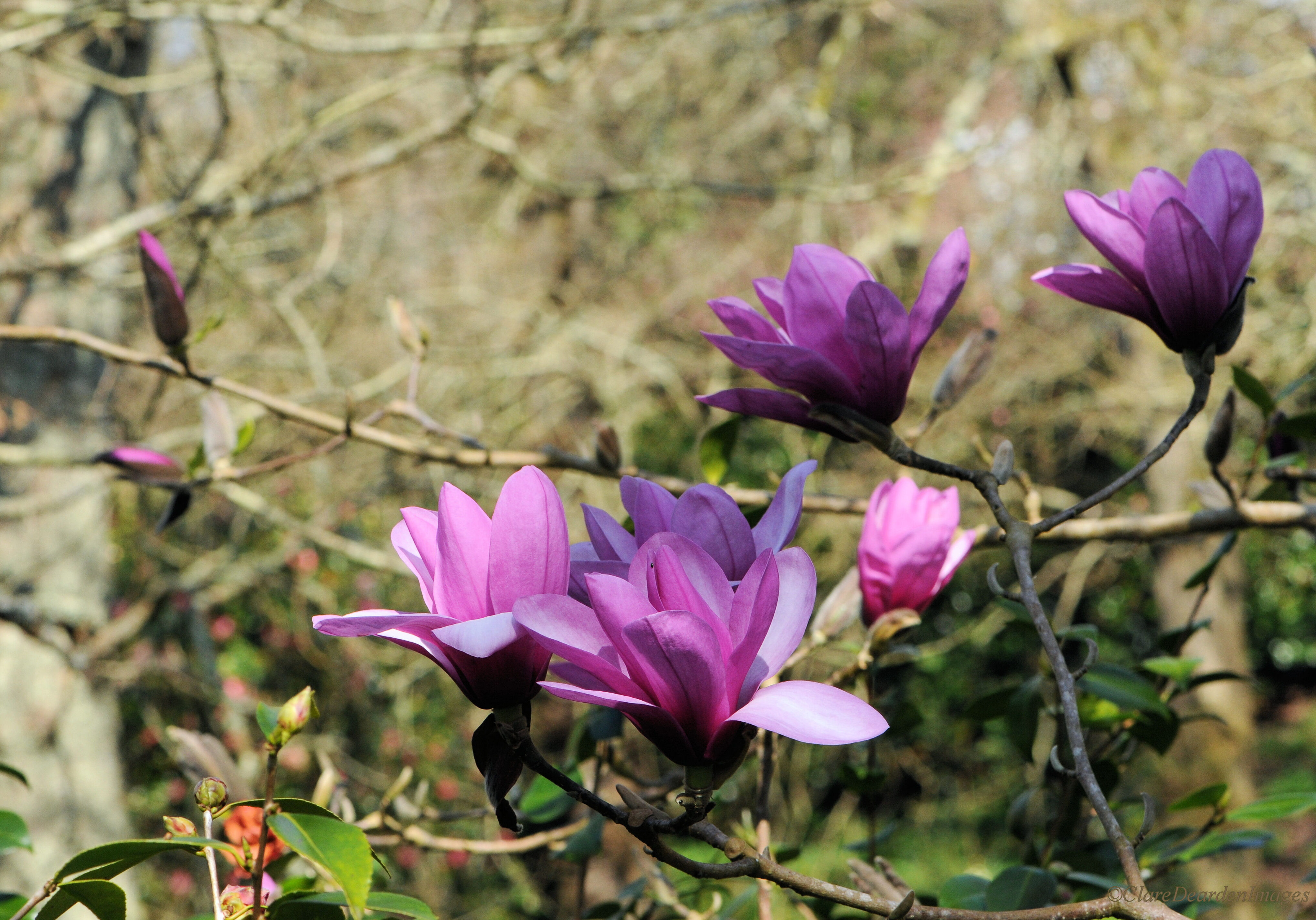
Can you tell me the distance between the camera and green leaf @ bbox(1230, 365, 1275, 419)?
30.0 inches

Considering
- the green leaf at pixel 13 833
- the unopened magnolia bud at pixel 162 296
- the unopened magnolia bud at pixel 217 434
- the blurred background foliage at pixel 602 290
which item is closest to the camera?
the green leaf at pixel 13 833

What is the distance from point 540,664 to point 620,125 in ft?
14.8

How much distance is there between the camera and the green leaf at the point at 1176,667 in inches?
28.3

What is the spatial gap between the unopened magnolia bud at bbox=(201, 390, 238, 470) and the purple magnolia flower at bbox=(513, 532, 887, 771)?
606 millimetres

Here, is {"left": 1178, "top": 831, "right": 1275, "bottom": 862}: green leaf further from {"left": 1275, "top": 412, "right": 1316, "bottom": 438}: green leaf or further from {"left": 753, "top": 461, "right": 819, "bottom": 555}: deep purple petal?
{"left": 753, "top": 461, "right": 819, "bottom": 555}: deep purple petal

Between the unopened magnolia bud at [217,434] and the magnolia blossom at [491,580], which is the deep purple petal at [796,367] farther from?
the unopened magnolia bud at [217,434]

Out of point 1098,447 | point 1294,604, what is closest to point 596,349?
point 1098,447

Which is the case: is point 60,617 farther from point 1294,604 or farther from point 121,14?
point 1294,604

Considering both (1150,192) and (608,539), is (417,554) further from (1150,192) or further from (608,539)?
(1150,192)

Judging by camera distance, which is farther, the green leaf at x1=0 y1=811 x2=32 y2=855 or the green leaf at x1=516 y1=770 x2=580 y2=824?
the green leaf at x1=516 y1=770 x2=580 y2=824

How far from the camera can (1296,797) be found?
67 centimetres

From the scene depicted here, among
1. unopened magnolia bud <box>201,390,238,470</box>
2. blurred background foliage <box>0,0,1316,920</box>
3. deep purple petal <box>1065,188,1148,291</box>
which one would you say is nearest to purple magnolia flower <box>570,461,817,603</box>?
deep purple petal <box>1065,188,1148,291</box>

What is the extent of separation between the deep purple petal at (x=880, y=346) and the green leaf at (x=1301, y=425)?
474mm

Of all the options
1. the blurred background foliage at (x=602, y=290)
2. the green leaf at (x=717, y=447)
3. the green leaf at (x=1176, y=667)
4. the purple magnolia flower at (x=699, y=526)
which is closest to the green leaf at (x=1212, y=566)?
the green leaf at (x=1176, y=667)
